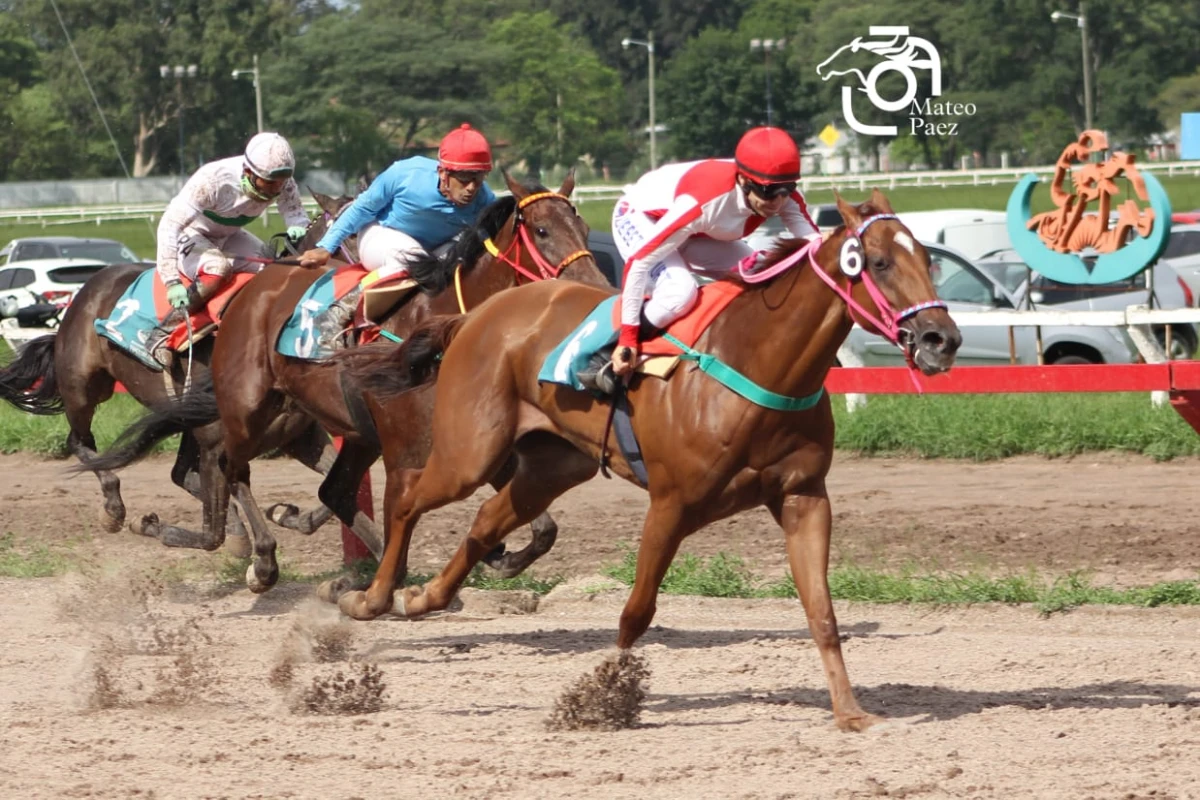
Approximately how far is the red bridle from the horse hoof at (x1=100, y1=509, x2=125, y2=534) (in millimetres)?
3421

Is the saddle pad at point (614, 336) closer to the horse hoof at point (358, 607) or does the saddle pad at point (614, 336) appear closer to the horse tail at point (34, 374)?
the horse hoof at point (358, 607)

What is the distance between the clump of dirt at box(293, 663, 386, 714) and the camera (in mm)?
6074

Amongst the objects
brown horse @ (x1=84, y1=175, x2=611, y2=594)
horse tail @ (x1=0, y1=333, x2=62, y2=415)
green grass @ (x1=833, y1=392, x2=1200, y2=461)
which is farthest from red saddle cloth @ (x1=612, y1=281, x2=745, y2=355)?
green grass @ (x1=833, y1=392, x2=1200, y2=461)

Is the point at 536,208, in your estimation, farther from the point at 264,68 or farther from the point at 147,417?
the point at 264,68

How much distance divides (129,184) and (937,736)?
59.6 m

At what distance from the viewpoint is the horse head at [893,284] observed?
4.99 metres

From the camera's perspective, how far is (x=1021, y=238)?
13.3 meters

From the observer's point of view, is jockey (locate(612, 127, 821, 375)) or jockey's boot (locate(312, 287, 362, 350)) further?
jockey's boot (locate(312, 287, 362, 350))

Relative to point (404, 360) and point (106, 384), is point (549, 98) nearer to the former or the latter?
point (106, 384)

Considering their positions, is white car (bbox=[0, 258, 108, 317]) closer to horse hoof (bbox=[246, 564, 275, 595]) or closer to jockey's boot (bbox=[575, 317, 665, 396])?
horse hoof (bbox=[246, 564, 275, 595])

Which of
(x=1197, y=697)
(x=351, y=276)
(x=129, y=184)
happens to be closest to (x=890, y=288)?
(x=1197, y=697)

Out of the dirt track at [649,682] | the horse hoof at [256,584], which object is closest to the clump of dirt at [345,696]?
the dirt track at [649,682]

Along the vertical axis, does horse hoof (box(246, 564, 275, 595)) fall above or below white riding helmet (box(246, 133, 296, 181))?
below

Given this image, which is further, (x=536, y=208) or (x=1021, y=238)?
(x=1021, y=238)
